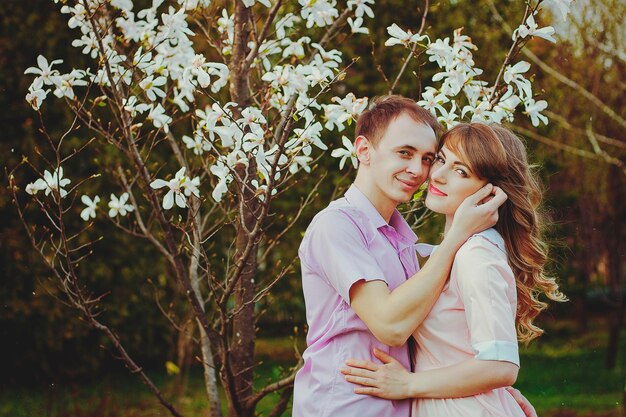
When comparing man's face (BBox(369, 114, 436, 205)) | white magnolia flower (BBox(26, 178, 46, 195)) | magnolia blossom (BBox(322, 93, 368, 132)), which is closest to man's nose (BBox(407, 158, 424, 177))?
man's face (BBox(369, 114, 436, 205))

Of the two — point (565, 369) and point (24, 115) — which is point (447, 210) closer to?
point (24, 115)

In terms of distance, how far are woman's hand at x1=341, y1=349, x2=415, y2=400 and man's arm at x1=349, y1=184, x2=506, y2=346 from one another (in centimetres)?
10

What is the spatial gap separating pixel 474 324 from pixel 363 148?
66 centimetres

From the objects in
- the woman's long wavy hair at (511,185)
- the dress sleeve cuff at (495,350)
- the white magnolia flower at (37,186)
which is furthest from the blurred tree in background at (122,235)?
the dress sleeve cuff at (495,350)

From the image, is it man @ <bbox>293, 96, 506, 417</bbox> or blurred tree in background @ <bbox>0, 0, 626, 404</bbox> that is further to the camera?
blurred tree in background @ <bbox>0, 0, 626, 404</bbox>

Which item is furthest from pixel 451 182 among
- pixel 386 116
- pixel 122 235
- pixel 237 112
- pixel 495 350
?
pixel 122 235

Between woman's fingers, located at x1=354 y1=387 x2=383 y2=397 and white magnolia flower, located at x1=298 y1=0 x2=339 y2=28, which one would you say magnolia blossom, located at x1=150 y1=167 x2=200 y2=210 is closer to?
white magnolia flower, located at x1=298 y1=0 x2=339 y2=28

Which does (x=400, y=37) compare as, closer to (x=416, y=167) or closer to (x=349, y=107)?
(x=349, y=107)

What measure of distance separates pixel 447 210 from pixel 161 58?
1.45 metres

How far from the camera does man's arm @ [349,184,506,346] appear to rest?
2174mm

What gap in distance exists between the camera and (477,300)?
212cm

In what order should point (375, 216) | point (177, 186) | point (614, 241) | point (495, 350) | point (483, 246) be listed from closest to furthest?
point (495, 350), point (483, 246), point (375, 216), point (177, 186), point (614, 241)

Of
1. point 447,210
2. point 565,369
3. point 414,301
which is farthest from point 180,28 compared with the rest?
point 565,369

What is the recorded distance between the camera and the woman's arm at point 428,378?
2131 millimetres
